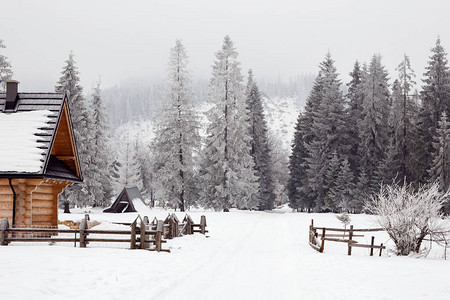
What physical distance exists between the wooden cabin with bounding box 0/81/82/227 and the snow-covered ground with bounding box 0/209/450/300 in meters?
3.13

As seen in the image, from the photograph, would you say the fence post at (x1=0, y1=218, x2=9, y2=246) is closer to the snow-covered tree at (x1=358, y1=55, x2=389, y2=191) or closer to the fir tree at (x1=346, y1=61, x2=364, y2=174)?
the snow-covered tree at (x1=358, y1=55, x2=389, y2=191)

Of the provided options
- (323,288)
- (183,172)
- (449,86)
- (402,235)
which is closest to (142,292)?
(323,288)

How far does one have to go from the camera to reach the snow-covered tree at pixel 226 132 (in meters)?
44.0

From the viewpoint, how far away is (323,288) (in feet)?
37.3

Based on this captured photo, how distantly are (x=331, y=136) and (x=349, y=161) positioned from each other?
3.78 meters

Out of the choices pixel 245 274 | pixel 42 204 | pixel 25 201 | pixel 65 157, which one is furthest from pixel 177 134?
pixel 245 274

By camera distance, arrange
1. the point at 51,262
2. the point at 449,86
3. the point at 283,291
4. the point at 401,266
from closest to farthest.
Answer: the point at 283,291 < the point at 51,262 < the point at 401,266 < the point at 449,86

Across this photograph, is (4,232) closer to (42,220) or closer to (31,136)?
(42,220)

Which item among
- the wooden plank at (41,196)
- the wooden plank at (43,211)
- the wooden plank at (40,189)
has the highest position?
the wooden plank at (40,189)

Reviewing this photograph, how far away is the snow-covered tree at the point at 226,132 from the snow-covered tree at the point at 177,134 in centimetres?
213

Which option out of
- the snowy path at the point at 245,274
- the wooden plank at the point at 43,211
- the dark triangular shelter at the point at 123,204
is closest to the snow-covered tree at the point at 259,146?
the dark triangular shelter at the point at 123,204

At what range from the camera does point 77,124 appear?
40.7 meters

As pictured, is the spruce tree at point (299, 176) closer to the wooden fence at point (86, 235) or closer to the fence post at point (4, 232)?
the wooden fence at point (86, 235)

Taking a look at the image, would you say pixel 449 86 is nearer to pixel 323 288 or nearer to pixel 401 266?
pixel 401 266
